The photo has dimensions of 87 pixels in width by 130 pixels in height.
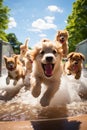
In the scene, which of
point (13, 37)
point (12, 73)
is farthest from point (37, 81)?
point (13, 37)

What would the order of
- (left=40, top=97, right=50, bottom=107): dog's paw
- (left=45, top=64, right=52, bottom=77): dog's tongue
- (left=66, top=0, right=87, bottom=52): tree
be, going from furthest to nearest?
(left=66, top=0, right=87, bottom=52): tree
(left=45, top=64, right=52, bottom=77): dog's tongue
(left=40, top=97, right=50, bottom=107): dog's paw

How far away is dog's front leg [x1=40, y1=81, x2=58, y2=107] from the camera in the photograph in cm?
434

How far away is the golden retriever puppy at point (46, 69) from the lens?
438 centimetres

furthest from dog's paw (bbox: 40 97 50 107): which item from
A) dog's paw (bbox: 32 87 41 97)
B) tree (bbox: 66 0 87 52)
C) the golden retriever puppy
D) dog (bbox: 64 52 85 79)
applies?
tree (bbox: 66 0 87 52)

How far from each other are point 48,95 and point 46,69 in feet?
1.22

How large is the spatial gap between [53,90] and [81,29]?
28.4 metres

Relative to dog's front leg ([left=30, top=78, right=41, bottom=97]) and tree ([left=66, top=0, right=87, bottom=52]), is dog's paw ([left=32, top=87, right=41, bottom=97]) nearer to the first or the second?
dog's front leg ([left=30, top=78, right=41, bottom=97])

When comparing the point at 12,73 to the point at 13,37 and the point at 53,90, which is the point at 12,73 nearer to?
the point at 53,90

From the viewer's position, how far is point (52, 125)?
135 inches

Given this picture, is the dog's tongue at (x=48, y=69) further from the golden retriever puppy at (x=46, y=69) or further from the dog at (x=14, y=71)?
the dog at (x=14, y=71)

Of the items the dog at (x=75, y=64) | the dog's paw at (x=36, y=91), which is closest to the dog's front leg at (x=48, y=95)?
the dog's paw at (x=36, y=91)

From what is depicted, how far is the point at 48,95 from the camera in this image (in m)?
4.50

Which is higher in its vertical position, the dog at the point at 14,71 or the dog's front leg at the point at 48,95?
the dog at the point at 14,71

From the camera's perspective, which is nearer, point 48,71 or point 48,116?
point 48,116
